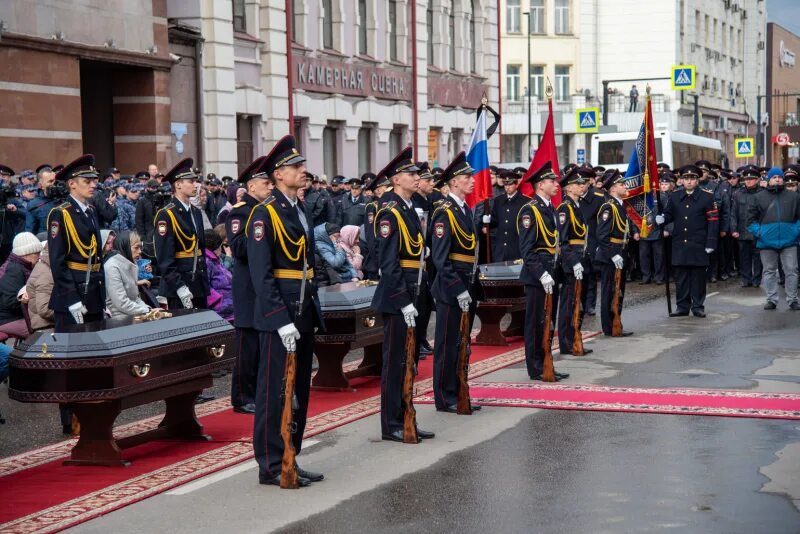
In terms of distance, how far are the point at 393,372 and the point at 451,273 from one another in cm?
145

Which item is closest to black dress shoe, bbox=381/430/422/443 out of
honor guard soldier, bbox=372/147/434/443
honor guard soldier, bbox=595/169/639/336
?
honor guard soldier, bbox=372/147/434/443

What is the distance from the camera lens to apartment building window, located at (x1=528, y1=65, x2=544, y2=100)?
68.3 metres

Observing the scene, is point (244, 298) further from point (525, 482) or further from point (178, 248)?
point (525, 482)

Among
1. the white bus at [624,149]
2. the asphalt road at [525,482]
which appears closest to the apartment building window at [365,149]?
the white bus at [624,149]

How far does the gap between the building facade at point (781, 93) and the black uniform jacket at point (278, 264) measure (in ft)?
266

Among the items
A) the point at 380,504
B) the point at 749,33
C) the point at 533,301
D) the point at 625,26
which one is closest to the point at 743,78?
the point at 749,33

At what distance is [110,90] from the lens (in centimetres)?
2606

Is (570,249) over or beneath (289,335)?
over

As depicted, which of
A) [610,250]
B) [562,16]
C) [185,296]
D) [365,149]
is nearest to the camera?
[185,296]

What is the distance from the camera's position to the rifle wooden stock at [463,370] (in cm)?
1153

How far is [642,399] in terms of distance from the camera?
12195mm

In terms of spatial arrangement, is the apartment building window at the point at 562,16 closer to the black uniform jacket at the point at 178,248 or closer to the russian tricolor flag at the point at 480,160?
the russian tricolor flag at the point at 480,160

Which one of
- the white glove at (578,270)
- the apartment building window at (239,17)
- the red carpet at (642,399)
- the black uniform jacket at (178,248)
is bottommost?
the red carpet at (642,399)

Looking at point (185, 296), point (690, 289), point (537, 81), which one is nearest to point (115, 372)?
point (185, 296)
